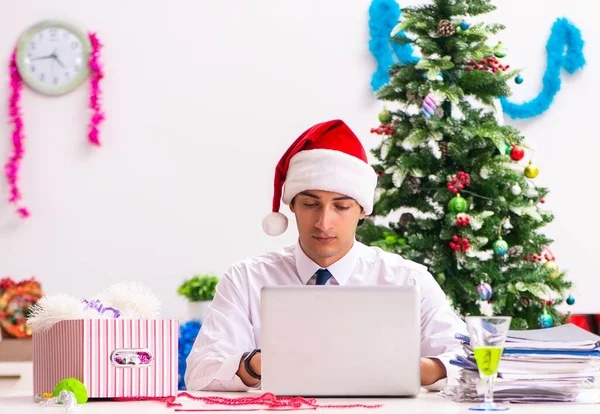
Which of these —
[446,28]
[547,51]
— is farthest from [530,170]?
[547,51]

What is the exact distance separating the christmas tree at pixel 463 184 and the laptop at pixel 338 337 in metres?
1.62

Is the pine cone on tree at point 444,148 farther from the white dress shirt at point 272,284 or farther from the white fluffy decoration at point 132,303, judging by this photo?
the white fluffy decoration at point 132,303

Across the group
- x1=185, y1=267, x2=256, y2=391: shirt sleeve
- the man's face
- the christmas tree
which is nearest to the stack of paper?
x1=185, y1=267, x2=256, y2=391: shirt sleeve

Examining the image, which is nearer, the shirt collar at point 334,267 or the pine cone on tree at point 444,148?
the shirt collar at point 334,267

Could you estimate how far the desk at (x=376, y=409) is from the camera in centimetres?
124

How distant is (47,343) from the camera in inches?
60.7

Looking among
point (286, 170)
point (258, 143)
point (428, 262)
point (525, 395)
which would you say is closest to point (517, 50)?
point (258, 143)

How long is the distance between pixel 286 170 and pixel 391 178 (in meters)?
0.92

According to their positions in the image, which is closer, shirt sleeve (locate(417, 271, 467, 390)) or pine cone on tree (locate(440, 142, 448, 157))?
shirt sleeve (locate(417, 271, 467, 390))

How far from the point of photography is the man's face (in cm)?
211

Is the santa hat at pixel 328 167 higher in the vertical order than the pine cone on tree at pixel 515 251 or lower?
higher

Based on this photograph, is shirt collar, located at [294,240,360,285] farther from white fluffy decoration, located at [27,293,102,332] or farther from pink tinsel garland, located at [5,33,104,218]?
pink tinsel garland, located at [5,33,104,218]

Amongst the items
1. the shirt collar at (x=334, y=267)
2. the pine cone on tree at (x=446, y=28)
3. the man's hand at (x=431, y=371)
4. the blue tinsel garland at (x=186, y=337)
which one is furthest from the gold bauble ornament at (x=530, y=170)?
the man's hand at (x=431, y=371)

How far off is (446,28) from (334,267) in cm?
117
